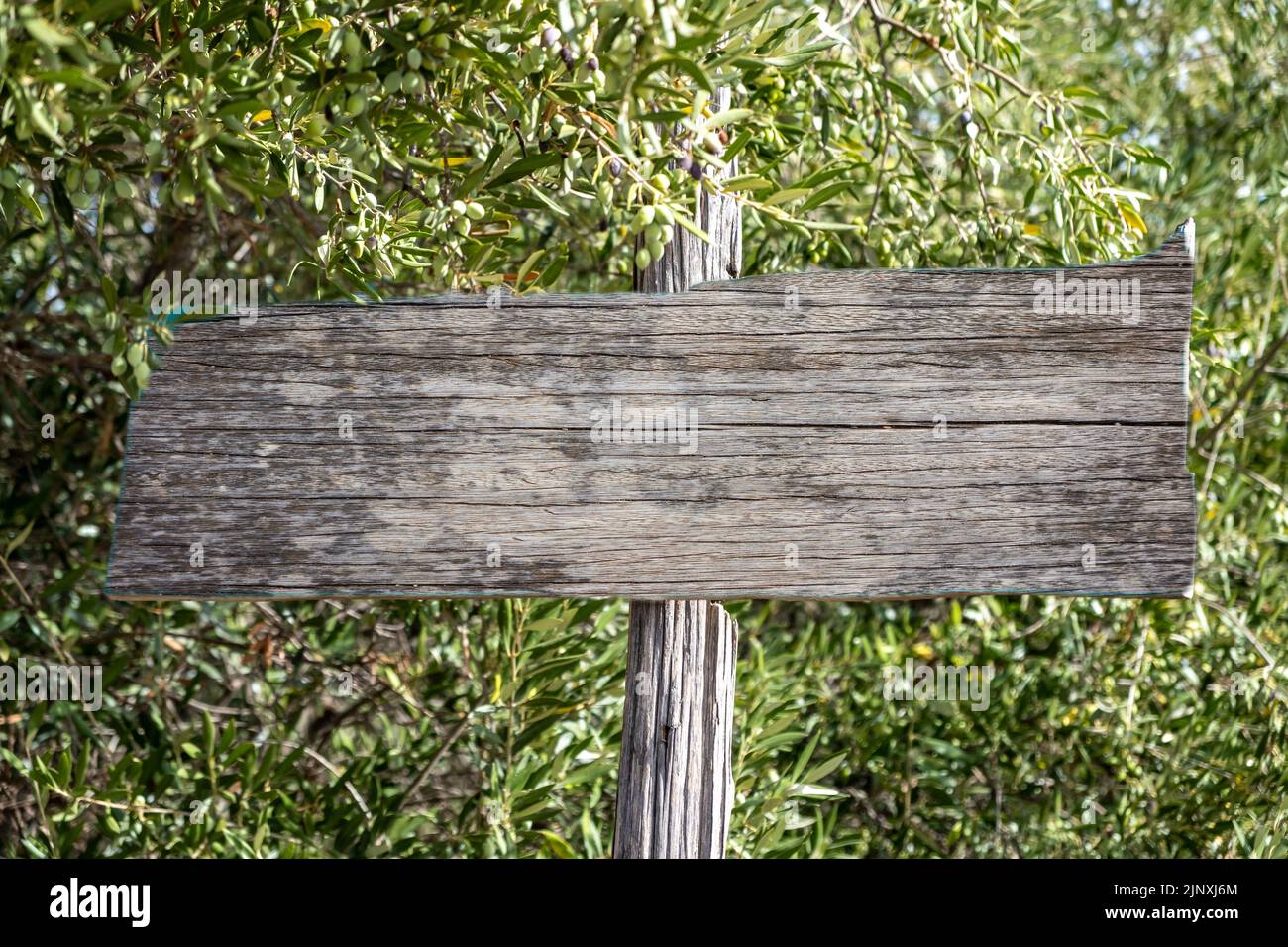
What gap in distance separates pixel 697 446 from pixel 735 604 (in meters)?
1.20

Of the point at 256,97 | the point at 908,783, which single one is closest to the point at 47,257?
the point at 256,97

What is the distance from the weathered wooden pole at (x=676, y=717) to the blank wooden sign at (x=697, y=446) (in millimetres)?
132

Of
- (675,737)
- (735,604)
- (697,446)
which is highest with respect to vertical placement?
(697,446)

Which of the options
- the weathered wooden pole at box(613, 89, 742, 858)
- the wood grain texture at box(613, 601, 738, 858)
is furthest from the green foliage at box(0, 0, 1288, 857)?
the wood grain texture at box(613, 601, 738, 858)

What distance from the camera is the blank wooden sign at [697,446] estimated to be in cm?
150

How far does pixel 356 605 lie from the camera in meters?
3.34

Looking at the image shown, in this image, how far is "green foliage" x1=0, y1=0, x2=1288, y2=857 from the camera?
5.70 feet

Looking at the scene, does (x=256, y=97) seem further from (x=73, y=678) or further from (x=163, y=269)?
(x=163, y=269)

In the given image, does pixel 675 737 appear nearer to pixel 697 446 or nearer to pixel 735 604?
pixel 697 446

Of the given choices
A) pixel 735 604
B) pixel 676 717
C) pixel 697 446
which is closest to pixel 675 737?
pixel 676 717

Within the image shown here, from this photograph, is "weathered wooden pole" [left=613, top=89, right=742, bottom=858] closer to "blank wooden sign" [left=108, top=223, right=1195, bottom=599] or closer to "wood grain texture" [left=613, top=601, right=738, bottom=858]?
"wood grain texture" [left=613, top=601, right=738, bottom=858]

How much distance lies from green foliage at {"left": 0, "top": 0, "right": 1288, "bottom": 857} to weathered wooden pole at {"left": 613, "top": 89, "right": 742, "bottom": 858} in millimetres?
90

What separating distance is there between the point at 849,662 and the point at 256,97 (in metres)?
2.26

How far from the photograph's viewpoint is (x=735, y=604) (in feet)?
8.73
